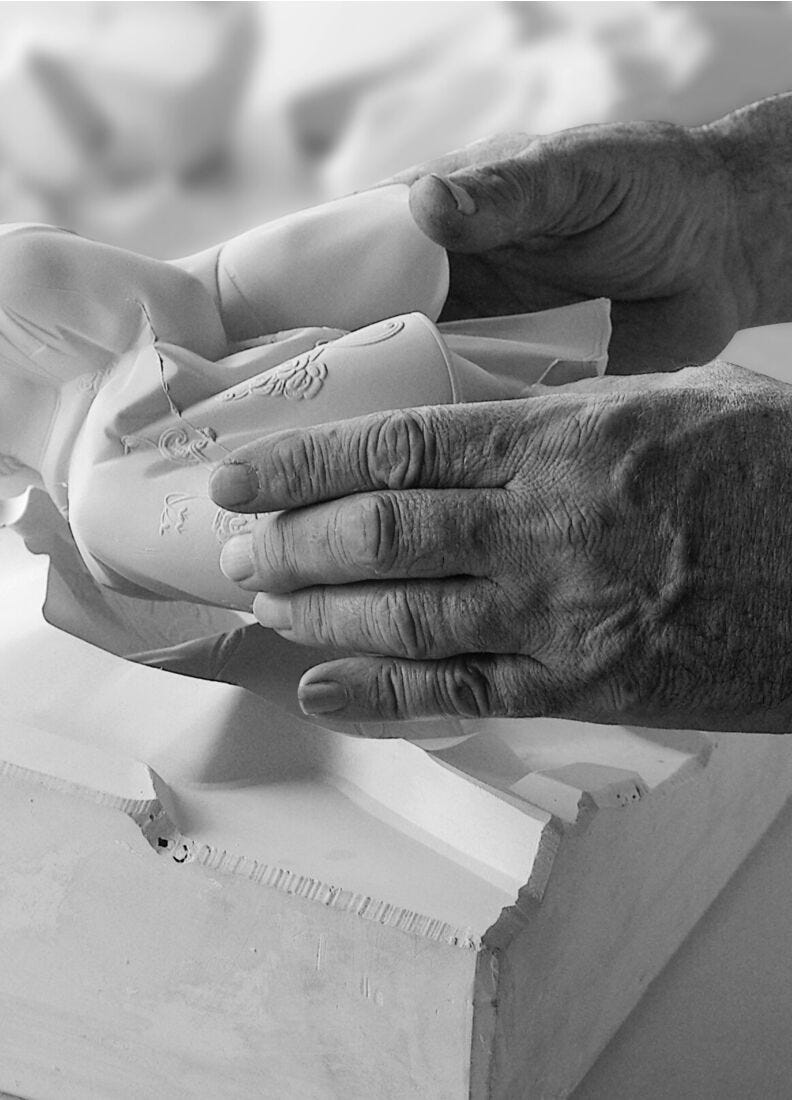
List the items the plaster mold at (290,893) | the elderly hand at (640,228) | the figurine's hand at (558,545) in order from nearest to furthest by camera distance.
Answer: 1. the figurine's hand at (558,545)
2. the plaster mold at (290,893)
3. the elderly hand at (640,228)

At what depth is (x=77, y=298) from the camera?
97 centimetres

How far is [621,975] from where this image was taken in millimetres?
1082

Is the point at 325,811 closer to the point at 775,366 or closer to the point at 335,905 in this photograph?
the point at 335,905

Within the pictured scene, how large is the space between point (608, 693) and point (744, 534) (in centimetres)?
11

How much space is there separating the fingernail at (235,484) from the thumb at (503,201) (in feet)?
1.40

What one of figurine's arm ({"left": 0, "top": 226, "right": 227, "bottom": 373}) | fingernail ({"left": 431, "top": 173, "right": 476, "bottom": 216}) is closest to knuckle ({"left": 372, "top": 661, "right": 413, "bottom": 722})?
figurine's arm ({"left": 0, "top": 226, "right": 227, "bottom": 373})

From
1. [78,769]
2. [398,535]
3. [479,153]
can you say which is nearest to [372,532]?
[398,535]

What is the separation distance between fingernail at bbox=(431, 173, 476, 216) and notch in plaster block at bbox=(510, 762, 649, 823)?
458mm

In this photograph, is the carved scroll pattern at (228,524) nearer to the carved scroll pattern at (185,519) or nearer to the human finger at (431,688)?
the carved scroll pattern at (185,519)

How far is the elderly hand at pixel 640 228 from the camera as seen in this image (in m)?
1.19

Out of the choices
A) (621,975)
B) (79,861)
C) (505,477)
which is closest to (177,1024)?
(79,861)

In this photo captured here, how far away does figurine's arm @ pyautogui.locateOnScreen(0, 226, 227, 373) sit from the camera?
96 cm

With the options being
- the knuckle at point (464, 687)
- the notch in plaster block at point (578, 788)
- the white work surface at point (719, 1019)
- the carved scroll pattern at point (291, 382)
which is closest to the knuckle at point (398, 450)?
the knuckle at point (464, 687)

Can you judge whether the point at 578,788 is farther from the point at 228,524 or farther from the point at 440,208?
the point at 440,208
